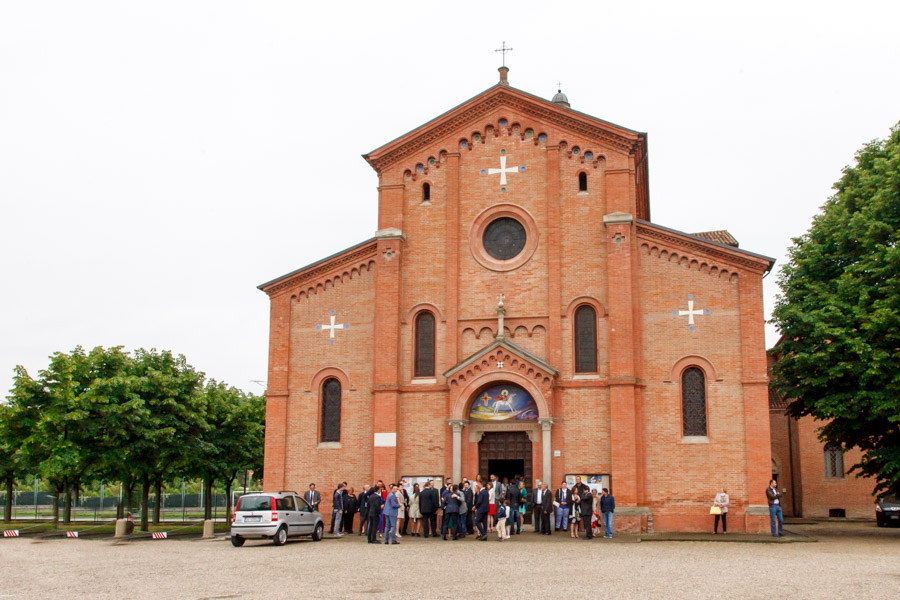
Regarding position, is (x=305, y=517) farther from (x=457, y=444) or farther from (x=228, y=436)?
(x=228, y=436)

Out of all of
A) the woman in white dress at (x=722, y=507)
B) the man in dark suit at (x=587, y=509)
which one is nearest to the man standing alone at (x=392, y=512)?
the man in dark suit at (x=587, y=509)

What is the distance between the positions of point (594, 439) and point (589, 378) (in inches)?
70.8

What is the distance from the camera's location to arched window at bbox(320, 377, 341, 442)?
93.6ft

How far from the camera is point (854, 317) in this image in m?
23.9

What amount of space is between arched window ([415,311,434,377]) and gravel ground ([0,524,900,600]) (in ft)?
19.4

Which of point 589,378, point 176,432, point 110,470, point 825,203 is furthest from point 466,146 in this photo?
point 110,470

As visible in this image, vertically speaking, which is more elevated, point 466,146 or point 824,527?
point 466,146

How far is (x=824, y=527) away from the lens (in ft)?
98.2

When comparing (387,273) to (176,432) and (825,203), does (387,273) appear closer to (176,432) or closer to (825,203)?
(176,432)

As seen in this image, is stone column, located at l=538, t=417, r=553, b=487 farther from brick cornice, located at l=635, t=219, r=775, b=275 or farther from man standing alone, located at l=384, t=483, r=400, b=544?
brick cornice, located at l=635, t=219, r=775, b=275

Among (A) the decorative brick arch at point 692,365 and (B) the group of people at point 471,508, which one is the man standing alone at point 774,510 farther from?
(B) the group of people at point 471,508

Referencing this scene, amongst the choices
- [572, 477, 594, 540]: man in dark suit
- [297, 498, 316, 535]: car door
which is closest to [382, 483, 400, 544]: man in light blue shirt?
[297, 498, 316, 535]: car door

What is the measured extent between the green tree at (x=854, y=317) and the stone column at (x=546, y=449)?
23.4 ft

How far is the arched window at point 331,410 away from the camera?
2852 cm
